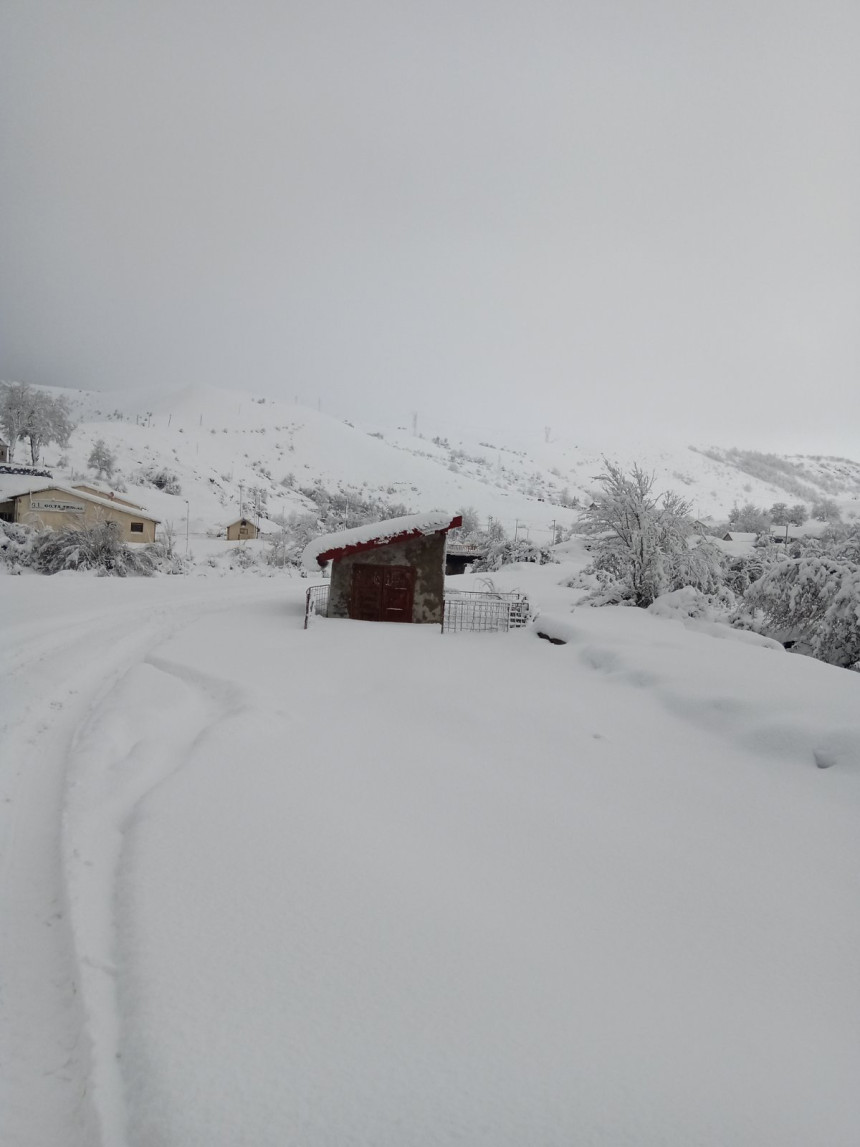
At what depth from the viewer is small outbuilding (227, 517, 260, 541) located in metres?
52.2

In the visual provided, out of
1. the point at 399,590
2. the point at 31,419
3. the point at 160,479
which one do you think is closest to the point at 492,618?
the point at 399,590

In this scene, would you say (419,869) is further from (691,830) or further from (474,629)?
(474,629)

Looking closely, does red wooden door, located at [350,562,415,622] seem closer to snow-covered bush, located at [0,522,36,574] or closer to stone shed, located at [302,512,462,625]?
stone shed, located at [302,512,462,625]

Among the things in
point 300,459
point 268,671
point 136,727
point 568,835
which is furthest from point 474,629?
point 300,459

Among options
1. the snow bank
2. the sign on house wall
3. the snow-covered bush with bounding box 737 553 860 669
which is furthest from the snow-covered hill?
the snow bank

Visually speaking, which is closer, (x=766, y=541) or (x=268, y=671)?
(x=268, y=671)

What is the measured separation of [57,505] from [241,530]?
14809mm

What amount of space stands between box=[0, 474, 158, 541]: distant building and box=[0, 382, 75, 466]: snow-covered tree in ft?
73.5

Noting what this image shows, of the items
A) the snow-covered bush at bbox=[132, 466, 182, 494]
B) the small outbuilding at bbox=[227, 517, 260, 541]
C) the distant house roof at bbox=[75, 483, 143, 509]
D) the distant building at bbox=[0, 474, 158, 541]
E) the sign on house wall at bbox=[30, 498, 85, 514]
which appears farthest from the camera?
the snow-covered bush at bbox=[132, 466, 182, 494]

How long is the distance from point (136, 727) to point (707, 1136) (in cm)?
739

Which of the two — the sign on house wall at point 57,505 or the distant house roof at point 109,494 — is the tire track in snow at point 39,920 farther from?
the distant house roof at point 109,494

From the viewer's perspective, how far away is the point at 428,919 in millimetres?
4121

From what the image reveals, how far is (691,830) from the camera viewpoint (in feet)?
18.6

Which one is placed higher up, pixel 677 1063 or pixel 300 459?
pixel 300 459
